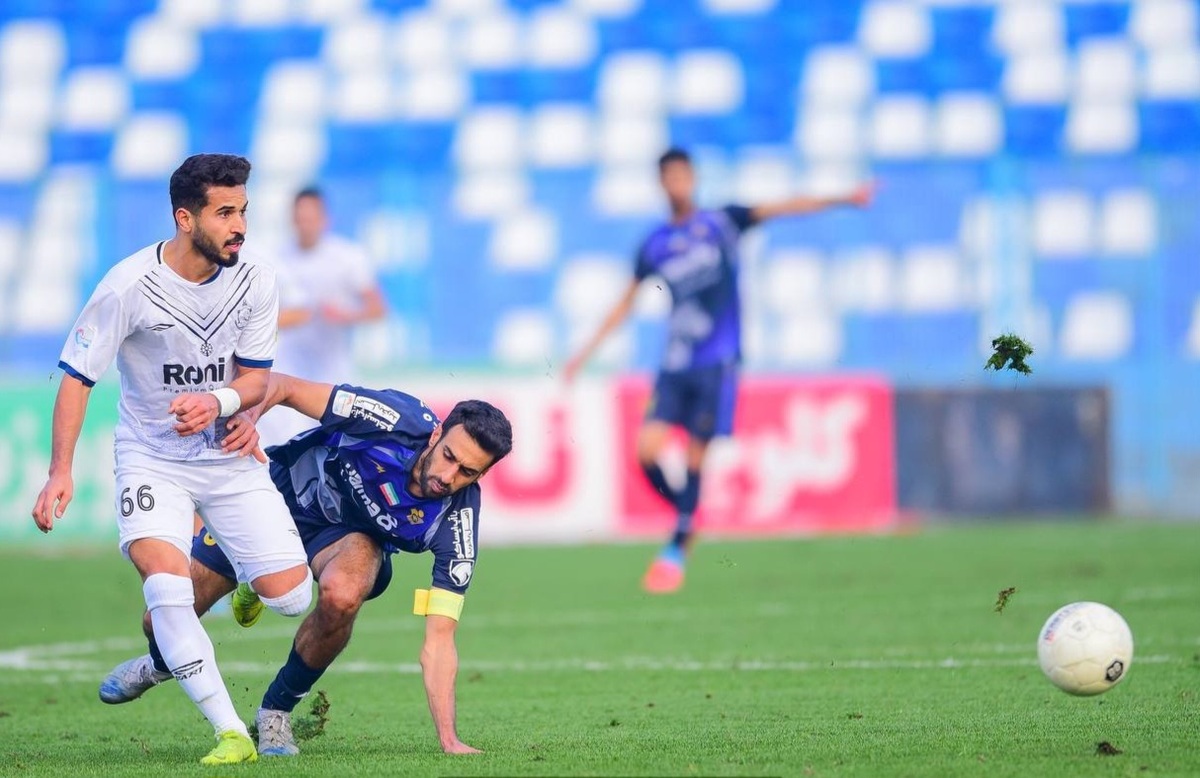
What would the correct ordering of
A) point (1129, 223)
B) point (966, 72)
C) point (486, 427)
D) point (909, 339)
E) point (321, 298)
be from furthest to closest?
point (966, 72) → point (1129, 223) → point (909, 339) → point (321, 298) → point (486, 427)

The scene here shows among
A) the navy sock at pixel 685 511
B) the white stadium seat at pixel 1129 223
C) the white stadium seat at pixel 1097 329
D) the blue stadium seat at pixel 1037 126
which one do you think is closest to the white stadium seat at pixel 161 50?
the blue stadium seat at pixel 1037 126

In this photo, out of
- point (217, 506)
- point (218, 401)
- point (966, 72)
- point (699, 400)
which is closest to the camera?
point (218, 401)

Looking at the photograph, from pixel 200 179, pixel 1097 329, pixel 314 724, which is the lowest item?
pixel 314 724

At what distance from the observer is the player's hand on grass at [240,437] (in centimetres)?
564

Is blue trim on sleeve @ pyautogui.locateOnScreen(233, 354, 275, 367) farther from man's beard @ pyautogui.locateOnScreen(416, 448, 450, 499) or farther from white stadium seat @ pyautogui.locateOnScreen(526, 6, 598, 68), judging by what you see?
white stadium seat @ pyautogui.locateOnScreen(526, 6, 598, 68)

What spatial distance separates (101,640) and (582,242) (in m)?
12.0

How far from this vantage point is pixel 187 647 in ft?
17.6

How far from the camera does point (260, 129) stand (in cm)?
2258

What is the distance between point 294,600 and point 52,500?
88cm

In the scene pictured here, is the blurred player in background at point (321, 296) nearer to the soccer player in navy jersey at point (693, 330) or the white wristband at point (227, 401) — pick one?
the soccer player in navy jersey at point (693, 330)

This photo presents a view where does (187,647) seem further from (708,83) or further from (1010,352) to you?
(708,83)

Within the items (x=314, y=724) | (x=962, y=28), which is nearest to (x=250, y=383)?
(x=314, y=724)

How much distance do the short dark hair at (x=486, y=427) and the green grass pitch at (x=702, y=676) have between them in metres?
0.92

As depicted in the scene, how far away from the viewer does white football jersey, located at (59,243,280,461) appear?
5.42m
